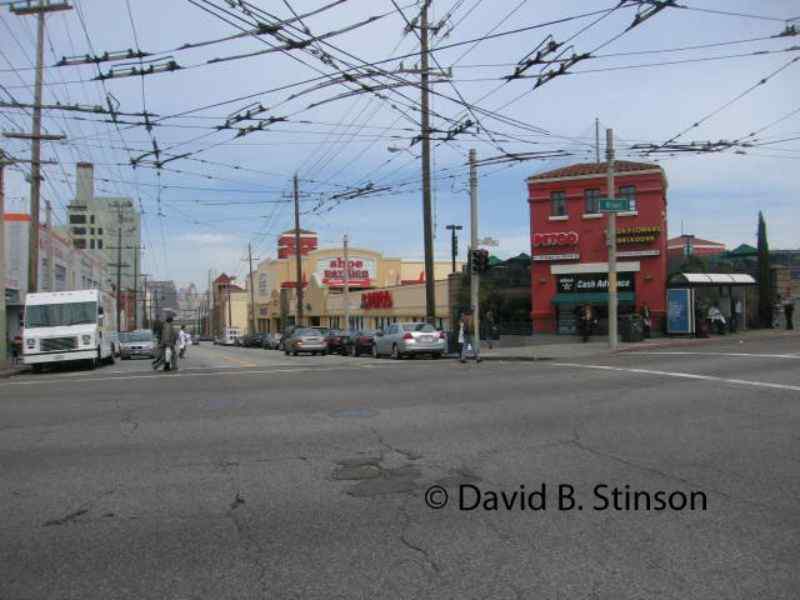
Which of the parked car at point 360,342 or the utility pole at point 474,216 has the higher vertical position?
the utility pole at point 474,216

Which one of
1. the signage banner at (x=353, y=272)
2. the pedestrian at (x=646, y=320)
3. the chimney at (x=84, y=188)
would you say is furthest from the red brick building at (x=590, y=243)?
the signage banner at (x=353, y=272)

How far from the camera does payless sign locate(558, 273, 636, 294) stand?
32031 mm

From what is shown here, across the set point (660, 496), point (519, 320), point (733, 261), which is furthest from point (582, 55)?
point (733, 261)

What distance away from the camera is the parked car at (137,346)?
37.8 metres

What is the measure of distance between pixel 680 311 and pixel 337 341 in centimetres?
1612

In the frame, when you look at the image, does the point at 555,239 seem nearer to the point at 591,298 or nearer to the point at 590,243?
the point at 590,243

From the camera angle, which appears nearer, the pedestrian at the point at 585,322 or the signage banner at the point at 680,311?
the signage banner at the point at 680,311

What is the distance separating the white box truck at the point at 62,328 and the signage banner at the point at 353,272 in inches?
1594

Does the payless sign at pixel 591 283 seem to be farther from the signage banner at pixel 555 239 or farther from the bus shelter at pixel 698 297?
the bus shelter at pixel 698 297

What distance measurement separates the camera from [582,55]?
13.7 m

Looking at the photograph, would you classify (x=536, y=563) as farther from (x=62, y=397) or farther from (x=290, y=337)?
(x=290, y=337)

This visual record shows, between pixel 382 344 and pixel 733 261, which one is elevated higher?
pixel 733 261

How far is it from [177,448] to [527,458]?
403 centimetres

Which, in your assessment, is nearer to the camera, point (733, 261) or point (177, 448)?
point (177, 448)
